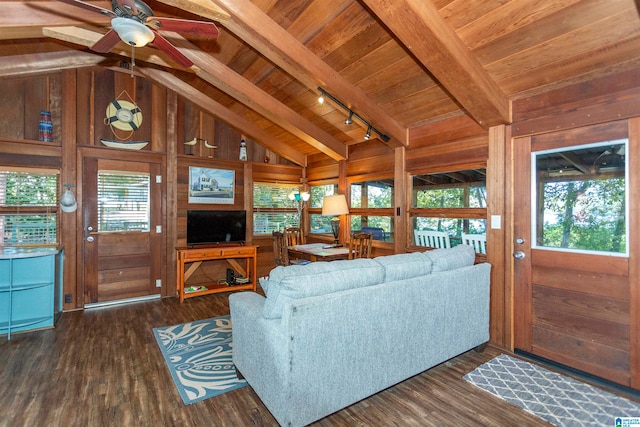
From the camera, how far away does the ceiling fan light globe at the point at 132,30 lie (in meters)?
2.14

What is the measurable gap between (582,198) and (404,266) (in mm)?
1672

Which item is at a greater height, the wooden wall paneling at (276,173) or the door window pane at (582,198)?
the wooden wall paneling at (276,173)

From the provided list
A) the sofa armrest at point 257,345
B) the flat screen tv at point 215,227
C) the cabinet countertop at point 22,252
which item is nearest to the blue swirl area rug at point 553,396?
the sofa armrest at point 257,345

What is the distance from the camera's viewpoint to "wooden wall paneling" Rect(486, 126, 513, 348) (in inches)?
121

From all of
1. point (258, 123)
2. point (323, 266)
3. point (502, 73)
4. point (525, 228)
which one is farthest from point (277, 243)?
point (502, 73)

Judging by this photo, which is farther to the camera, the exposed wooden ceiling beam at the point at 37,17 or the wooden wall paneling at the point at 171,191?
the wooden wall paneling at the point at 171,191

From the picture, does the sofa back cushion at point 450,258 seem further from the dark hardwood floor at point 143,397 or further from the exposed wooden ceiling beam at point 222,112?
the exposed wooden ceiling beam at point 222,112

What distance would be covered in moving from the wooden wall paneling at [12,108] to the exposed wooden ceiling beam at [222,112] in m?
1.41

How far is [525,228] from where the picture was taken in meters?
2.95

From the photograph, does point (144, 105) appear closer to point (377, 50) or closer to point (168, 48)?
point (168, 48)

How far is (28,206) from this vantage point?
3.92 meters

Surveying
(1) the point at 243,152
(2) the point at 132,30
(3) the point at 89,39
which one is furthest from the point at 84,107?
(2) the point at 132,30

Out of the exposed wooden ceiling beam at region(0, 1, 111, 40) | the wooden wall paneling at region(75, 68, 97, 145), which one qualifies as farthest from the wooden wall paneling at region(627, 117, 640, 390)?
the wooden wall paneling at region(75, 68, 97, 145)

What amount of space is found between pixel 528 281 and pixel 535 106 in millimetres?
1626
